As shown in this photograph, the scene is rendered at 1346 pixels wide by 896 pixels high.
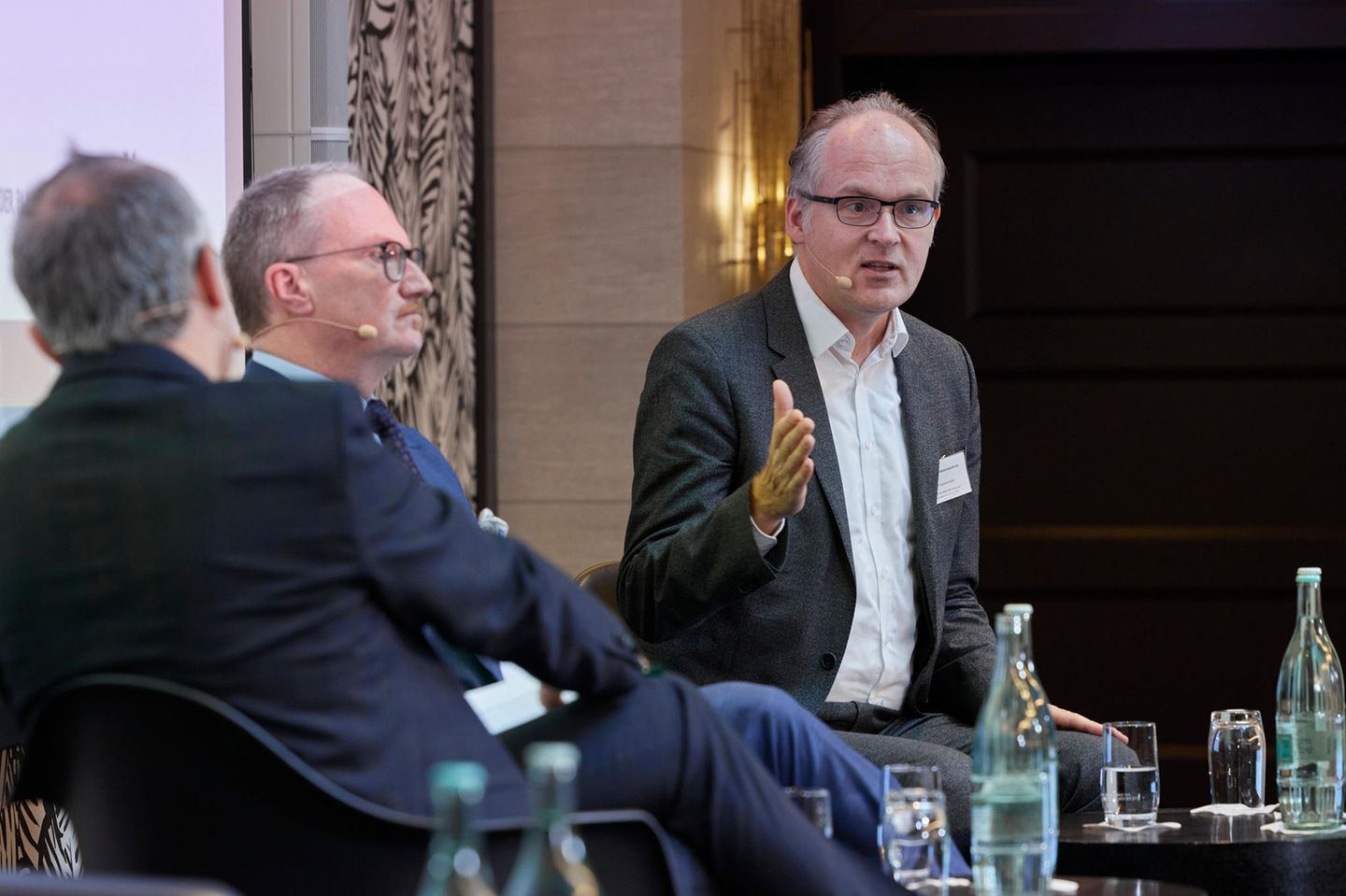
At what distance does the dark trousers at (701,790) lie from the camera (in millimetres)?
1899

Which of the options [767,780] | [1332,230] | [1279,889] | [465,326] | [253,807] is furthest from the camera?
[1332,230]

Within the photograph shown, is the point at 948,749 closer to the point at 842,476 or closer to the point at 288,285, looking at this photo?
the point at 842,476

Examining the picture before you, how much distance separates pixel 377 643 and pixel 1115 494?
11.1 ft

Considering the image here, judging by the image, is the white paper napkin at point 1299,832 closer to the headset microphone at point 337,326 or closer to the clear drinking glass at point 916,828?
the clear drinking glass at point 916,828

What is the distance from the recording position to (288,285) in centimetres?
256

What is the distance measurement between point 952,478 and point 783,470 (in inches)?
28.4

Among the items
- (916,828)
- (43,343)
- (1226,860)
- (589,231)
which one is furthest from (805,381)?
(43,343)

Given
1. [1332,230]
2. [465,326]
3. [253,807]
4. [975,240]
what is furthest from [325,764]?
[1332,230]

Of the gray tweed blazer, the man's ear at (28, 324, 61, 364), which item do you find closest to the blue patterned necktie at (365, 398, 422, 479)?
the gray tweed blazer

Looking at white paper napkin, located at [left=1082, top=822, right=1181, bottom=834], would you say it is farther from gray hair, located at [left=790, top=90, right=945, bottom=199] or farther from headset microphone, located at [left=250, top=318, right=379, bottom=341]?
headset microphone, located at [left=250, top=318, right=379, bottom=341]

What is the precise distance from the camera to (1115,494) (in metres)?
4.74

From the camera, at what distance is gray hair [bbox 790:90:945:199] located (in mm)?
3176

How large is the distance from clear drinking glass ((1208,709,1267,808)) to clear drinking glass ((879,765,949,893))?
0.81 metres

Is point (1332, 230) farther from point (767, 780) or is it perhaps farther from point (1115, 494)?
point (767, 780)
